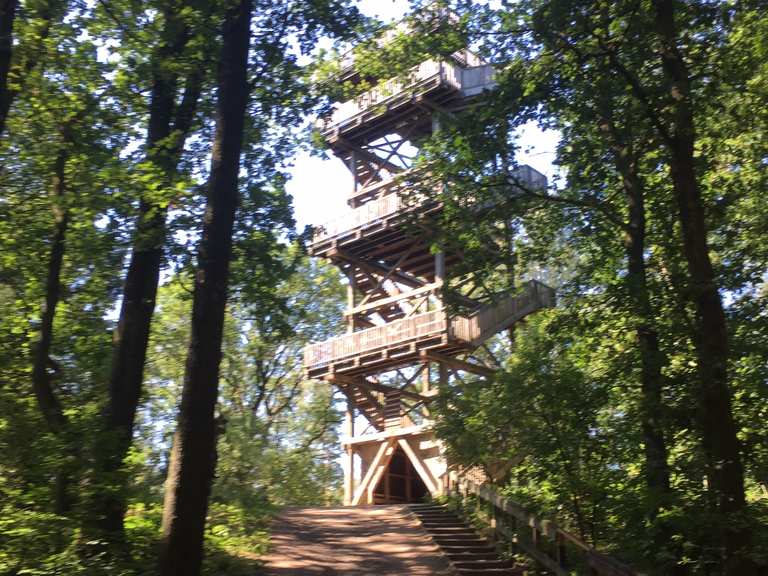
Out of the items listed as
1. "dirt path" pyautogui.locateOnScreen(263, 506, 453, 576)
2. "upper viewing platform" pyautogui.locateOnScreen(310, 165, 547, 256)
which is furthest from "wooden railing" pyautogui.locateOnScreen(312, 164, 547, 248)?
"dirt path" pyautogui.locateOnScreen(263, 506, 453, 576)

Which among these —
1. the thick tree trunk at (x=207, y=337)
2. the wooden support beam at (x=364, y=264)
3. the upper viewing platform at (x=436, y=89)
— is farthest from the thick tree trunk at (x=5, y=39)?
the wooden support beam at (x=364, y=264)

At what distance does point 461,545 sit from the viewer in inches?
512

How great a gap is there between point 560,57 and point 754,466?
6.39 metres

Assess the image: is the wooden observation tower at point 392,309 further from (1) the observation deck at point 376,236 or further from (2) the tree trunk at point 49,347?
(2) the tree trunk at point 49,347

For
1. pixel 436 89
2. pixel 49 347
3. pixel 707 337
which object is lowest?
pixel 707 337

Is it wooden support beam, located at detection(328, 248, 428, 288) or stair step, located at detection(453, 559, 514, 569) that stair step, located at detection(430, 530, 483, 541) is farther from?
wooden support beam, located at detection(328, 248, 428, 288)

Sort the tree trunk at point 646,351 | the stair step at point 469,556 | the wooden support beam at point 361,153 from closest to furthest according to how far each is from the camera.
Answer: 1. the tree trunk at point 646,351
2. the stair step at point 469,556
3. the wooden support beam at point 361,153

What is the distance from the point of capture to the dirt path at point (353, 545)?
1110 cm

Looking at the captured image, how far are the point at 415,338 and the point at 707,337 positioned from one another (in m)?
14.6

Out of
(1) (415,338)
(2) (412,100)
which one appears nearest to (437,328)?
(1) (415,338)

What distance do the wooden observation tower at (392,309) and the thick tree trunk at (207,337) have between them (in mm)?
11744

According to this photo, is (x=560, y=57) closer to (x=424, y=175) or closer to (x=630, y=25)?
(x=630, y=25)

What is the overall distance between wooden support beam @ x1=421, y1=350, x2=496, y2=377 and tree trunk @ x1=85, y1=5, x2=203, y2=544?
480 inches

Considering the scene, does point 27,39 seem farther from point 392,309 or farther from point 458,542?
point 392,309
